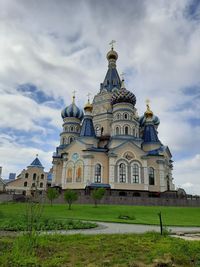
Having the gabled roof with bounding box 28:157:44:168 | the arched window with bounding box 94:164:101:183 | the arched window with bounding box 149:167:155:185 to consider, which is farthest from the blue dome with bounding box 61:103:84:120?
the arched window with bounding box 149:167:155:185

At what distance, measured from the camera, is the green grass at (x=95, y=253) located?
5.45 m

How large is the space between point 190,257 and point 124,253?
165cm

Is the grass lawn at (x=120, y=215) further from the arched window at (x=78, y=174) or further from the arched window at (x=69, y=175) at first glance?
the arched window at (x=69, y=175)

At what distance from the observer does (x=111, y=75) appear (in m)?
57.5

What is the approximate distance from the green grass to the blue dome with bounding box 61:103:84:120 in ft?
152

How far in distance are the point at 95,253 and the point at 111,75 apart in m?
54.0

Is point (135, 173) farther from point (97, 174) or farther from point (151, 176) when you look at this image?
point (97, 174)

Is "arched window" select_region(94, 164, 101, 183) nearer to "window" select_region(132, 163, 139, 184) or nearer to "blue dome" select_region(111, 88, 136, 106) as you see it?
"window" select_region(132, 163, 139, 184)

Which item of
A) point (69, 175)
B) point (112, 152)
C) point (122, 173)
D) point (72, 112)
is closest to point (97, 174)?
point (122, 173)

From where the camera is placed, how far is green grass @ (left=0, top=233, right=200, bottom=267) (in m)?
5.45

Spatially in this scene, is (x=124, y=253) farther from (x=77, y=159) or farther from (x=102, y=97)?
(x=102, y=97)

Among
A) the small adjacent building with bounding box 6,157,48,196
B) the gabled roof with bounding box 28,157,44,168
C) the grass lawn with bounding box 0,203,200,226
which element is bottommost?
the grass lawn with bounding box 0,203,200,226

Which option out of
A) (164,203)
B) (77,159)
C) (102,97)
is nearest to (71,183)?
(77,159)

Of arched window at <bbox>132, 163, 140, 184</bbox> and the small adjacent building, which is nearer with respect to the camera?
arched window at <bbox>132, 163, 140, 184</bbox>
